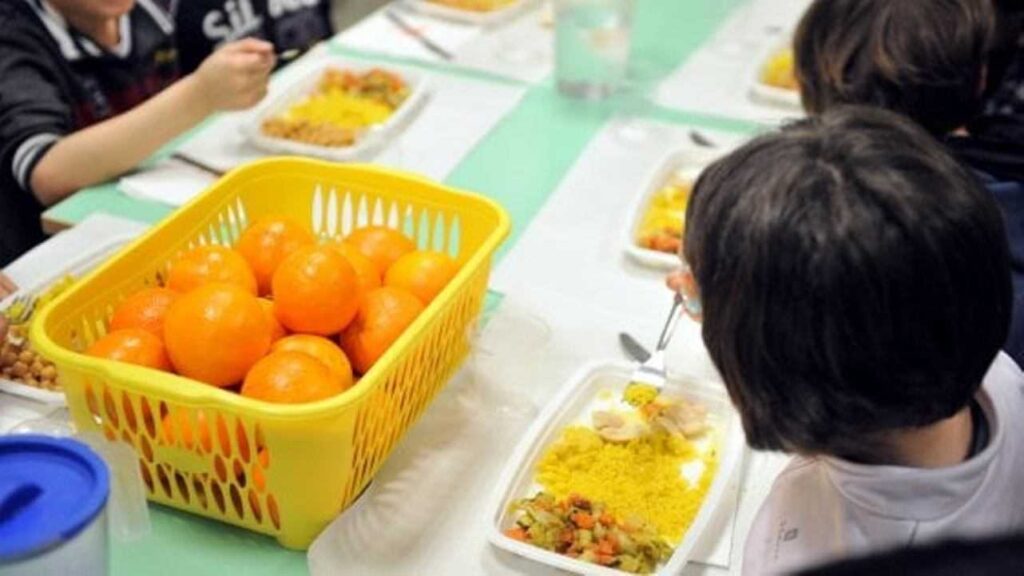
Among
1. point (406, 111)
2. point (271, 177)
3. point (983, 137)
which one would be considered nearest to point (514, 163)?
point (406, 111)

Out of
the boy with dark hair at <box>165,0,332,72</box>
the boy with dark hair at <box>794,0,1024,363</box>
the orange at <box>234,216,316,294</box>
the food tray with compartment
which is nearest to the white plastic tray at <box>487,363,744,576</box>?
the orange at <box>234,216,316,294</box>

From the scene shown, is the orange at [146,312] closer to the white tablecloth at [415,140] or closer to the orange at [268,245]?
the orange at [268,245]

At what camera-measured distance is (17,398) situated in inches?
36.5

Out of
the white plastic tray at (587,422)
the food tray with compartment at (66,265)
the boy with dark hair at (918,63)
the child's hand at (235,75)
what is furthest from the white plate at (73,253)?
the boy with dark hair at (918,63)

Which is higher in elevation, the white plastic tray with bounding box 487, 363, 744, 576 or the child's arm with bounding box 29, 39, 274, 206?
the child's arm with bounding box 29, 39, 274, 206

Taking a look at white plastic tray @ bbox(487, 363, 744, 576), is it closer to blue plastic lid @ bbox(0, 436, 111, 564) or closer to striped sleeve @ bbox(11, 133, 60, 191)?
blue plastic lid @ bbox(0, 436, 111, 564)

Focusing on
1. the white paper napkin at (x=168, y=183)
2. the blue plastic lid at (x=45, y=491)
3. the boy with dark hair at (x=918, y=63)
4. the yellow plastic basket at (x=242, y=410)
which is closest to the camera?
the blue plastic lid at (x=45, y=491)

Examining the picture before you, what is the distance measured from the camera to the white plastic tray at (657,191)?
3.79 feet

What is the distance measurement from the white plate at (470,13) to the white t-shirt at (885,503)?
117cm

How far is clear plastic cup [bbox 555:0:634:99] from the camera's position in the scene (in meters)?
1.52

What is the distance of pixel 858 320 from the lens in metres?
0.59

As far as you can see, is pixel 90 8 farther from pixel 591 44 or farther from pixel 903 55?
pixel 903 55

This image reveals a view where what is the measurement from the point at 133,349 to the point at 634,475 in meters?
0.40

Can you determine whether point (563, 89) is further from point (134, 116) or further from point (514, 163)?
point (134, 116)
